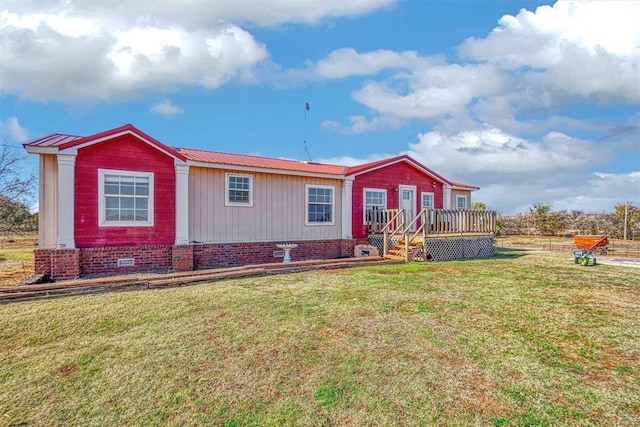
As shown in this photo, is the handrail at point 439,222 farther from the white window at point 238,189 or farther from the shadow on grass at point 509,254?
the white window at point 238,189

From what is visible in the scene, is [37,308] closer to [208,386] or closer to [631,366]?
[208,386]

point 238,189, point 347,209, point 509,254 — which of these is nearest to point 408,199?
point 347,209

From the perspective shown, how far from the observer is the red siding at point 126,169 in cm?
909

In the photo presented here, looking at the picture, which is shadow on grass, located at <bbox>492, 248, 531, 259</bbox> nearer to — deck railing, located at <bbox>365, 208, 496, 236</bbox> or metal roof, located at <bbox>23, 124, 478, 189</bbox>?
deck railing, located at <bbox>365, 208, 496, 236</bbox>

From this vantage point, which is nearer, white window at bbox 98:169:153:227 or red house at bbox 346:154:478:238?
white window at bbox 98:169:153:227

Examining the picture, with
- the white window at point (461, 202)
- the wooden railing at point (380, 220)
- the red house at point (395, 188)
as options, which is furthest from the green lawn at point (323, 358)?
the white window at point (461, 202)

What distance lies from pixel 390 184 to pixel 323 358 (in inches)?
472

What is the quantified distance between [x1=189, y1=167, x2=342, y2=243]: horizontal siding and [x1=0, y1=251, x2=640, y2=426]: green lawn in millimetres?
4228

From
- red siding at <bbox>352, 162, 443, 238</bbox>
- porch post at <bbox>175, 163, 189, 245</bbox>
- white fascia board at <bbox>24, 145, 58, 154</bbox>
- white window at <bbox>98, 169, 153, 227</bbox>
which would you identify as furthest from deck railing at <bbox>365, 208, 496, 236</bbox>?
white fascia board at <bbox>24, 145, 58, 154</bbox>

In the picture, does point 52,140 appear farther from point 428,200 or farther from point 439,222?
point 428,200

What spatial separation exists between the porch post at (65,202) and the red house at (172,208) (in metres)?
0.02

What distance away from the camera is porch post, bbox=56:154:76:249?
8758mm

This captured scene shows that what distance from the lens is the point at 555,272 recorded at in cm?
949

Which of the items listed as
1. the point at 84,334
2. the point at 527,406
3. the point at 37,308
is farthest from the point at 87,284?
the point at 527,406
